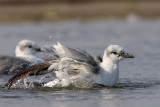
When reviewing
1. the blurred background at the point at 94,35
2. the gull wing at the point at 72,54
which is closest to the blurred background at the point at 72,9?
the blurred background at the point at 94,35

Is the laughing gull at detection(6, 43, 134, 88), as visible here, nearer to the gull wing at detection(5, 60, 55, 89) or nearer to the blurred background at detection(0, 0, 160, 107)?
the gull wing at detection(5, 60, 55, 89)

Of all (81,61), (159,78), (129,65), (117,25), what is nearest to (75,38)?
(117,25)

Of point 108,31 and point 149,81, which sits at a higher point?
point 108,31

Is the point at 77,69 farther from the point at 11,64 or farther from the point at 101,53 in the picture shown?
the point at 101,53

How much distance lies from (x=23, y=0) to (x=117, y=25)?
24.5 feet

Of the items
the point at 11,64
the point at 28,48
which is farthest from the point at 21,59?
the point at 28,48

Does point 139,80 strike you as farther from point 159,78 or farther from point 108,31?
point 108,31

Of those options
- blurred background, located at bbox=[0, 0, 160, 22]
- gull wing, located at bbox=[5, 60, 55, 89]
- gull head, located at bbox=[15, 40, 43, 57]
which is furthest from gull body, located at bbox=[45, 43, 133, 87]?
blurred background, located at bbox=[0, 0, 160, 22]

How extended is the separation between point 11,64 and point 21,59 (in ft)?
1.27

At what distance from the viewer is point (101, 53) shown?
14695 mm

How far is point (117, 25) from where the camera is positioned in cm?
2148

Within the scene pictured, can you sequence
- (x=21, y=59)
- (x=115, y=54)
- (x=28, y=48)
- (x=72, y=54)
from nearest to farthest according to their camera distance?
(x=72, y=54), (x=115, y=54), (x=21, y=59), (x=28, y=48)

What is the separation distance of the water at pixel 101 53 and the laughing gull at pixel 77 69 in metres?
0.20

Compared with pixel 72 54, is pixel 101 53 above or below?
above
